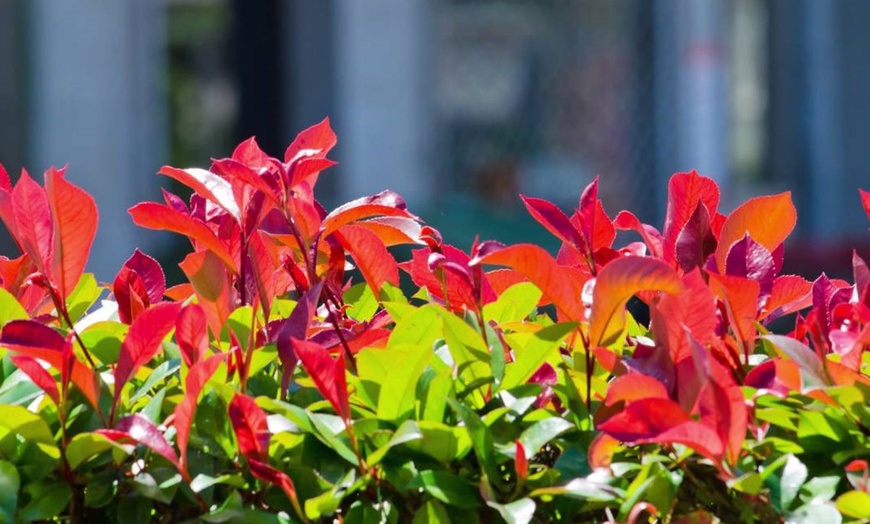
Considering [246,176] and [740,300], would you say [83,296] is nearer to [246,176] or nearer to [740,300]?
[246,176]

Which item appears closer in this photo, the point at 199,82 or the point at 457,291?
the point at 457,291

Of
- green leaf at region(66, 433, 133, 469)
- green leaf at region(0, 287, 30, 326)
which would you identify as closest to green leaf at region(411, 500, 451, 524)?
green leaf at region(66, 433, 133, 469)

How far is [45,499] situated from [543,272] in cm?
43

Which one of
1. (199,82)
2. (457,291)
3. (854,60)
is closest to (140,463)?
(457,291)

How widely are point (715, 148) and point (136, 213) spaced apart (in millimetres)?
6469

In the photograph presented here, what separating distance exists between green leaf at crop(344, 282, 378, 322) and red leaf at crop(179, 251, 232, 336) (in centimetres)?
22

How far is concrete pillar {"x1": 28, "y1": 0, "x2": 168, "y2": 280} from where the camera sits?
631 centimetres

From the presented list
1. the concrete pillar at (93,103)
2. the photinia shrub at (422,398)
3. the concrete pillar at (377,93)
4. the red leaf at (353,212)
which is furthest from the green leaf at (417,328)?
the concrete pillar at (377,93)

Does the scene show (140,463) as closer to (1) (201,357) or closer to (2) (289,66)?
(1) (201,357)

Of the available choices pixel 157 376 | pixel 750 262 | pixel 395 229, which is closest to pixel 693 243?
pixel 750 262

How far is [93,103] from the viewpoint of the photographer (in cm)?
637

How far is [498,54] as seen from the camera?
7.36m

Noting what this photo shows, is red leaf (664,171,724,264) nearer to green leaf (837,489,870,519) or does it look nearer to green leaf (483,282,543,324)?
green leaf (483,282,543,324)

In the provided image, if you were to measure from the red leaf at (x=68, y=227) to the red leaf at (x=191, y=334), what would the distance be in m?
0.10
